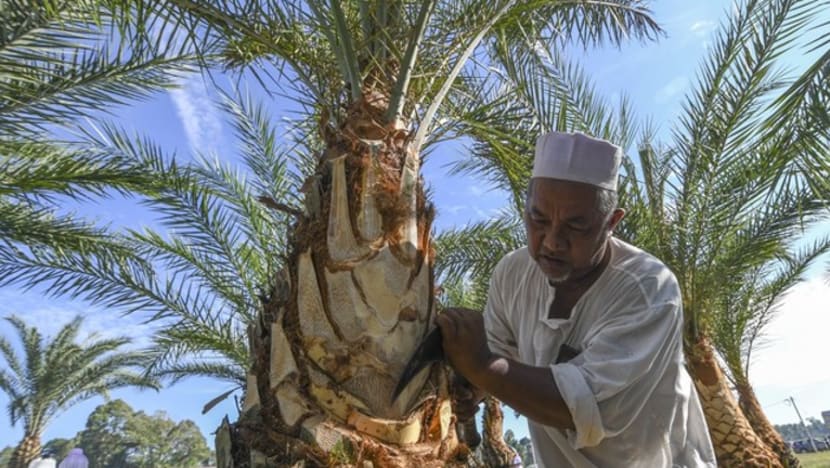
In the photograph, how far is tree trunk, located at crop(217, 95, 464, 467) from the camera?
6.00ft

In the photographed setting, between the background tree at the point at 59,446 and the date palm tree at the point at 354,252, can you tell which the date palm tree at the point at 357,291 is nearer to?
the date palm tree at the point at 354,252

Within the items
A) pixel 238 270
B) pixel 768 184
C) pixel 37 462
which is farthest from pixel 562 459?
pixel 37 462

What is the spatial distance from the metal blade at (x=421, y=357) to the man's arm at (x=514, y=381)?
0.66 ft

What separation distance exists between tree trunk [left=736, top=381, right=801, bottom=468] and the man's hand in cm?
831

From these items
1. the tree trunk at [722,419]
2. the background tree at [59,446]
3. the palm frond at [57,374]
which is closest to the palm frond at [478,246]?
the tree trunk at [722,419]

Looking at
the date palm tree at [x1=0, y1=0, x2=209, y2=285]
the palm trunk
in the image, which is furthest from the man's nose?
the palm trunk

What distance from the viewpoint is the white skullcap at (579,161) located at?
191 centimetres

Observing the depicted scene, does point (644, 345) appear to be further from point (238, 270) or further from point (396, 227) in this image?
point (238, 270)

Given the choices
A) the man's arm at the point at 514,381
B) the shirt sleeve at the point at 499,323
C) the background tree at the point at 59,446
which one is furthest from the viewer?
the background tree at the point at 59,446

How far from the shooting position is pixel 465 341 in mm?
1664

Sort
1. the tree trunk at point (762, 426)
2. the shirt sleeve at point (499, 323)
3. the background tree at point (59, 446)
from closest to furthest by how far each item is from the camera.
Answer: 1. the shirt sleeve at point (499, 323)
2. the tree trunk at point (762, 426)
3. the background tree at point (59, 446)

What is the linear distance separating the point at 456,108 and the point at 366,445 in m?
2.61

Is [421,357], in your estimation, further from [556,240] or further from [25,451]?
[25,451]

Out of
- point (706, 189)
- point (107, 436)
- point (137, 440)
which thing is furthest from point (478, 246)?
point (107, 436)
